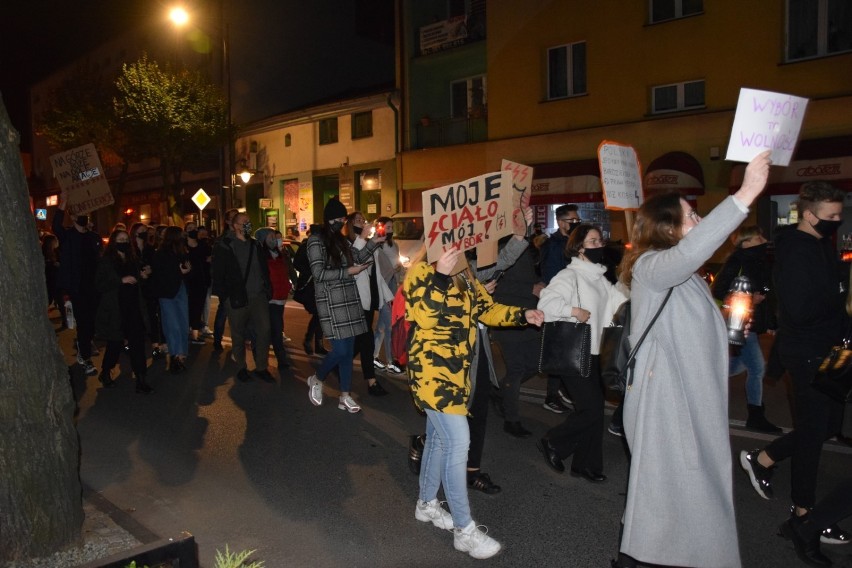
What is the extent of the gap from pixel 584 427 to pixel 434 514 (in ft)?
4.59

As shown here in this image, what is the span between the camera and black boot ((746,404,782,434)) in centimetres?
659

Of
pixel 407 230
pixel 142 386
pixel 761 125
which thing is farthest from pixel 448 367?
pixel 407 230

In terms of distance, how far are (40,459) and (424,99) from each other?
2261cm

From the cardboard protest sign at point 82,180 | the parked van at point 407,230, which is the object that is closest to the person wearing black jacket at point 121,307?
the cardboard protest sign at point 82,180

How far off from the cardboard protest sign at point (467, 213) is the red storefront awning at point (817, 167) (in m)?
12.2

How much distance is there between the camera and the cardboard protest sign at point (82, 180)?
34.2ft

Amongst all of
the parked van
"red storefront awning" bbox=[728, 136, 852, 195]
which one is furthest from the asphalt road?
the parked van

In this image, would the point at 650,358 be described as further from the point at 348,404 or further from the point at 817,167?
the point at 817,167

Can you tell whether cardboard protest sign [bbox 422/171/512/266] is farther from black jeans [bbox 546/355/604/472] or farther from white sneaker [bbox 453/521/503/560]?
white sneaker [bbox 453/521/503/560]

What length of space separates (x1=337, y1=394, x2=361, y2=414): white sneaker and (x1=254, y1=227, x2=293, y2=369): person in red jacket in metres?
2.19

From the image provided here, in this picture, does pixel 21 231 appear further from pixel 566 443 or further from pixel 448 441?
pixel 566 443

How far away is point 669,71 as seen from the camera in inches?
717

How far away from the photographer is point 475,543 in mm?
4215

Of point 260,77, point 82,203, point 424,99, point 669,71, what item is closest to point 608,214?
point 669,71
